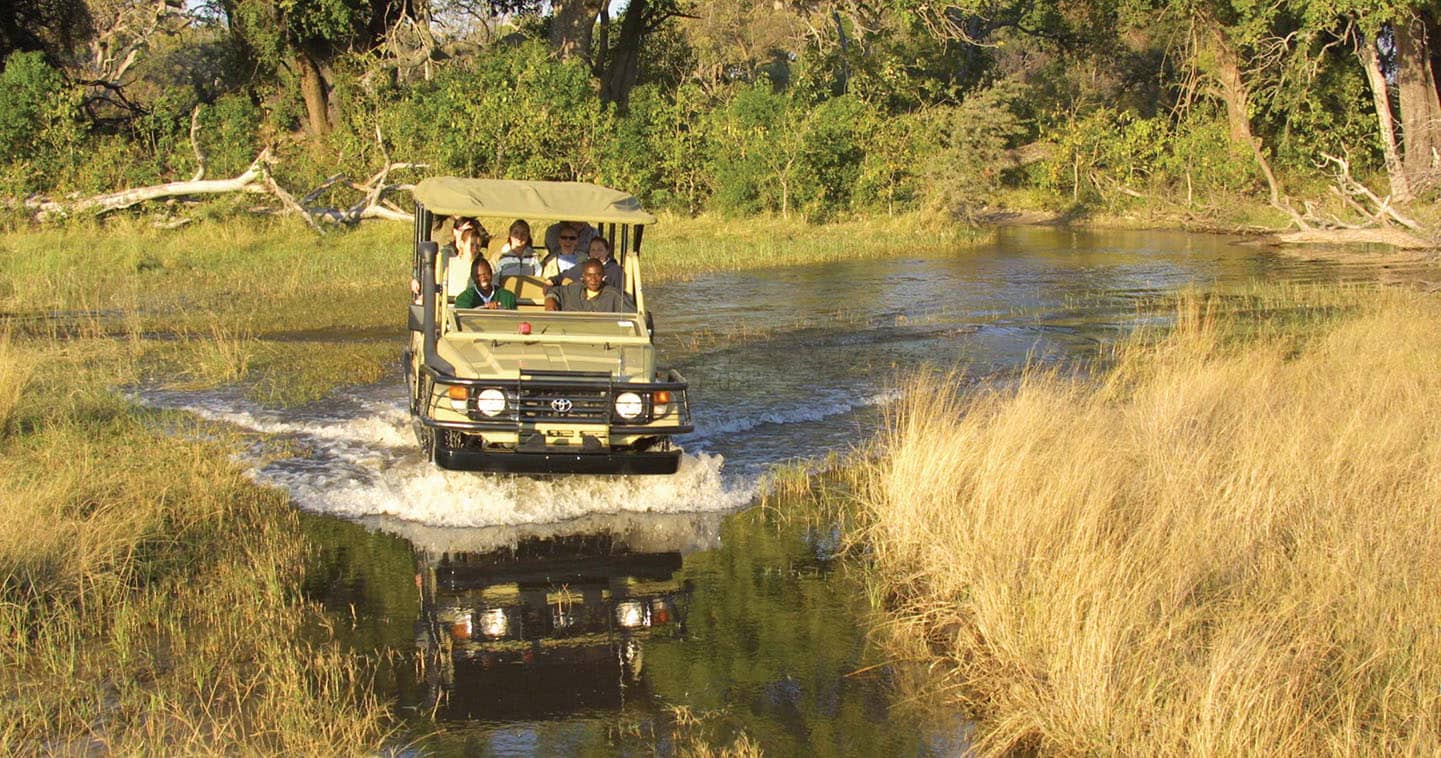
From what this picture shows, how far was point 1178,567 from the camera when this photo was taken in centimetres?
665

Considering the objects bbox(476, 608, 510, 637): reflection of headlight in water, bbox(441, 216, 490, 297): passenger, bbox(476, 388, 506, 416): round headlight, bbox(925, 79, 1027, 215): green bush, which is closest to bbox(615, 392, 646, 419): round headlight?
bbox(476, 388, 506, 416): round headlight

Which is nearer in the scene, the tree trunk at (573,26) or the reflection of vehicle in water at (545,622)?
the reflection of vehicle in water at (545,622)

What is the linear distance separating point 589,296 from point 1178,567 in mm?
4907

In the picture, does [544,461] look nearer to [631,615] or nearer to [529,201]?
[631,615]

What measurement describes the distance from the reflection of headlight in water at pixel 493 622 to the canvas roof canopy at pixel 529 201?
3.26m

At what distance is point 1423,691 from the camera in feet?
17.5

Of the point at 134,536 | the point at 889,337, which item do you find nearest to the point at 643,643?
the point at 134,536

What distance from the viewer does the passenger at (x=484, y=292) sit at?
10031 mm

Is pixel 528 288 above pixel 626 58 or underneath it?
underneath

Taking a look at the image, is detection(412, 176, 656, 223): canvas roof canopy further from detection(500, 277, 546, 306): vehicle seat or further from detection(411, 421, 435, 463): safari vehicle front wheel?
detection(411, 421, 435, 463): safari vehicle front wheel

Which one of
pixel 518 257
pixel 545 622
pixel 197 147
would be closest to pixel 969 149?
pixel 197 147

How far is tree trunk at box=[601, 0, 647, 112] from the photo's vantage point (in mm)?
35875

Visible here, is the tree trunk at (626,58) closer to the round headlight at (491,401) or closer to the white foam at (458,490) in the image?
the white foam at (458,490)

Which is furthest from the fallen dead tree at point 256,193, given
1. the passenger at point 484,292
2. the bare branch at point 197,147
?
the passenger at point 484,292
